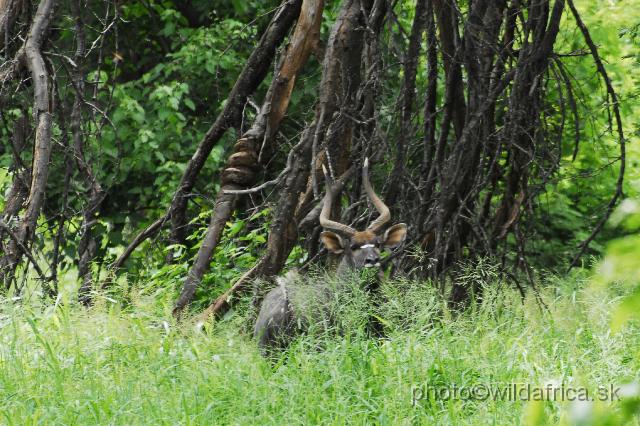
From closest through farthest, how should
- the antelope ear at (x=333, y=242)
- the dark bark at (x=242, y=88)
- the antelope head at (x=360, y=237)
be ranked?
the antelope head at (x=360, y=237) < the antelope ear at (x=333, y=242) < the dark bark at (x=242, y=88)

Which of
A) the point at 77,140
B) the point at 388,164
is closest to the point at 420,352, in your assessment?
the point at 388,164

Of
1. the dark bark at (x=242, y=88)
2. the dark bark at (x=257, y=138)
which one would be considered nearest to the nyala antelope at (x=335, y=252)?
the dark bark at (x=257, y=138)

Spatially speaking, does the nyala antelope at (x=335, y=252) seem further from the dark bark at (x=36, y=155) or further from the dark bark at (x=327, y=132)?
the dark bark at (x=36, y=155)

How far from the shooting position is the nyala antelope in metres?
6.05

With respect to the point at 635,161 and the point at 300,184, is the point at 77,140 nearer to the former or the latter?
the point at 300,184

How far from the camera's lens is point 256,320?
6332mm

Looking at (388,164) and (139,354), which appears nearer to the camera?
(139,354)

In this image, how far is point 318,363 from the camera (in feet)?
17.5

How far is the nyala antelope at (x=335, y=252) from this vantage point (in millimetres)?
6051

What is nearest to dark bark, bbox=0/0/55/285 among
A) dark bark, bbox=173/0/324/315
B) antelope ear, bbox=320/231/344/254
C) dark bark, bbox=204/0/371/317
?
dark bark, bbox=173/0/324/315

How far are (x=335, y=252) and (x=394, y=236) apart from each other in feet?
1.47

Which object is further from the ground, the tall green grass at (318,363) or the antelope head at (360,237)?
the antelope head at (360,237)

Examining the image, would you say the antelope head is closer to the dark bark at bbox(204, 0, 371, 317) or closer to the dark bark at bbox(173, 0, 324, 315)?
the dark bark at bbox(204, 0, 371, 317)

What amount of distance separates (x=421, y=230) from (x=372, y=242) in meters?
0.43
